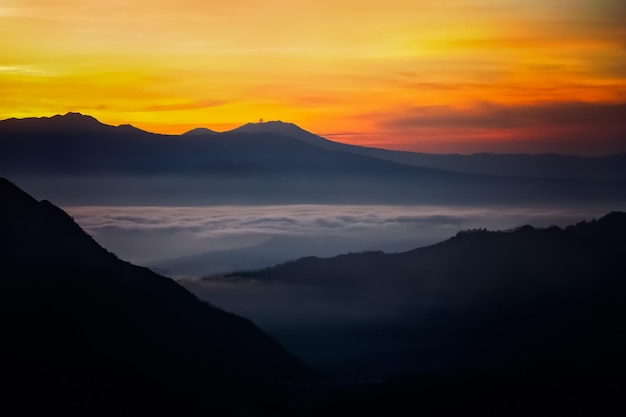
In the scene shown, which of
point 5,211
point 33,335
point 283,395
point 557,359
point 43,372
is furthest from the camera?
point 557,359

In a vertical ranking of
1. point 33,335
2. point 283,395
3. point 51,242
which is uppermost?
point 51,242

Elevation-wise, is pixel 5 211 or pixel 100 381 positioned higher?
pixel 5 211

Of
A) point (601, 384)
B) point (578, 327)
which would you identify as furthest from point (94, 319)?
point (578, 327)

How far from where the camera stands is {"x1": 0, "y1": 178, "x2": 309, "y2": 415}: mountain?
103 meters

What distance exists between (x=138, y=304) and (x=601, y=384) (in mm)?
74584

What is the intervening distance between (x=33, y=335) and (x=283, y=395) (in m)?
34.8

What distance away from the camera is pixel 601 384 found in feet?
383

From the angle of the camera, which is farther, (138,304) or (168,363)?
(138,304)

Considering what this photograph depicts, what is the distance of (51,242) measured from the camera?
15125 cm

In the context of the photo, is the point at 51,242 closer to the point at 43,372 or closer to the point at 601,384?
the point at 43,372

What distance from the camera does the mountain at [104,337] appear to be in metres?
103

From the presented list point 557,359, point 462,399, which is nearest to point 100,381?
point 462,399

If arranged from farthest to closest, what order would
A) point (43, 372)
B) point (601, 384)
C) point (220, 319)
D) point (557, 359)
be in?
point (220, 319) < point (557, 359) < point (601, 384) < point (43, 372)

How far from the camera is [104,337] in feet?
450
